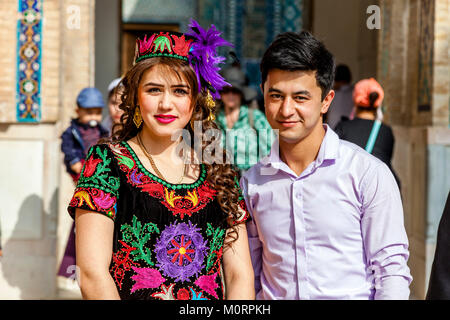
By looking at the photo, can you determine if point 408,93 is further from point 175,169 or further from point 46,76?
point 175,169

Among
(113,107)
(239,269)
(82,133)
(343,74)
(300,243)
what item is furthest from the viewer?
(343,74)

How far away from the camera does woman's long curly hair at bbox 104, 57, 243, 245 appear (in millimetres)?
2086

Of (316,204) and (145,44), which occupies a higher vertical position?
(145,44)

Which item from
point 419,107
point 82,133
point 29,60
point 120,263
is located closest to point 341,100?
point 419,107

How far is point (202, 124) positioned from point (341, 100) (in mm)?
5252

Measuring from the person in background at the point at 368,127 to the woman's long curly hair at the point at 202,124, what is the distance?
7.75ft

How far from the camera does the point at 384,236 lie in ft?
6.98

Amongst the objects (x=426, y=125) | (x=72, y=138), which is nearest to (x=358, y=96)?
(x=426, y=125)

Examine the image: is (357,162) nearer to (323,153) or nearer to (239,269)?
(323,153)

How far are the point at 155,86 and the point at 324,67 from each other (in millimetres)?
566

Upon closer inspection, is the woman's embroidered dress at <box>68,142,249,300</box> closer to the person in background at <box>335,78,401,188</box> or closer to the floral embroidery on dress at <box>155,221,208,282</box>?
the floral embroidery on dress at <box>155,221,208,282</box>

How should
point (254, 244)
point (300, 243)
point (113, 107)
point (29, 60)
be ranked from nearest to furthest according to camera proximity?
point (300, 243) < point (254, 244) < point (113, 107) < point (29, 60)

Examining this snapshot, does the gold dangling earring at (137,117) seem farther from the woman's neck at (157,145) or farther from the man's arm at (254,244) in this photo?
the man's arm at (254,244)

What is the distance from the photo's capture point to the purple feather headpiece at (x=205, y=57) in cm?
214
